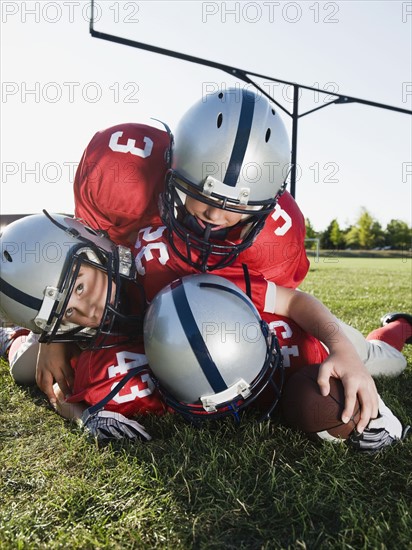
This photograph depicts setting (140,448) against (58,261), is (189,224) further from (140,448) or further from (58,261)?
(140,448)

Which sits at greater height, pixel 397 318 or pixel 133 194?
pixel 133 194

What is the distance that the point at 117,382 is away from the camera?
1.96m

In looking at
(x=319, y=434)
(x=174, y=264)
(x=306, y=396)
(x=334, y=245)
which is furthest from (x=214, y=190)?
(x=334, y=245)

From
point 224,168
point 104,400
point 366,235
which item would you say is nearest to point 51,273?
point 104,400

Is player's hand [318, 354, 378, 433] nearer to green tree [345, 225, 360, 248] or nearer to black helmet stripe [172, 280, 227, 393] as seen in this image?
black helmet stripe [172, 280, 227, 393]

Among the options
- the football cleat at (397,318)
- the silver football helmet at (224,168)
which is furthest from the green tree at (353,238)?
the silver football helmet at (224,168)

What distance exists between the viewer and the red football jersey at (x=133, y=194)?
7.33ft

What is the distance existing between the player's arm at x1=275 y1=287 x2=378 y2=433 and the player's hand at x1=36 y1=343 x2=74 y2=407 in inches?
36.1

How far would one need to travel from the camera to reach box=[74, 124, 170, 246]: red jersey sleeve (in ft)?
7.32

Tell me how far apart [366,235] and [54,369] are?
53.8m

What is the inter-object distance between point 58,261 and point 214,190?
1.85ft

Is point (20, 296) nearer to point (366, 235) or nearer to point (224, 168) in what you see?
point (224, 168)

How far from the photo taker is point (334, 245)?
5475 centimetres

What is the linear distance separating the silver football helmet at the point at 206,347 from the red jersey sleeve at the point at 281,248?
1.73 feet
